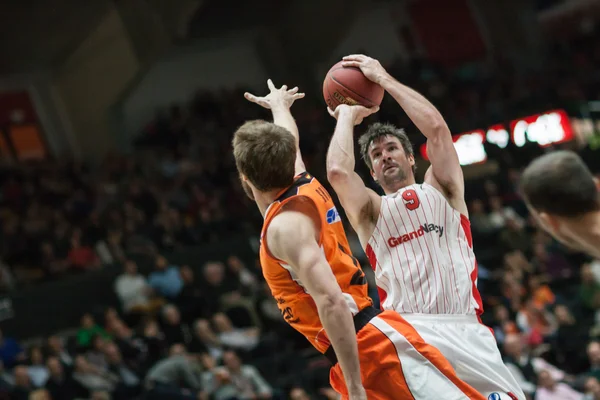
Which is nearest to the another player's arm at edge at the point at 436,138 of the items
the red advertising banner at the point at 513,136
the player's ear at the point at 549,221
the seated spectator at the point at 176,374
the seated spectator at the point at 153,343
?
the player's ear at the point at 549,221

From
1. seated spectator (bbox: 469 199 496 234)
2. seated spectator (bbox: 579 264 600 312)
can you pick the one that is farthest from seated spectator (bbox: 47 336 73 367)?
seated spectator (bbox: 469 199 496 234)

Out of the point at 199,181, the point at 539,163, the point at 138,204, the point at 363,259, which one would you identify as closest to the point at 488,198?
the point at 363,259

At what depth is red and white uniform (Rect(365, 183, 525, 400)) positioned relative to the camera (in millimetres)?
3672

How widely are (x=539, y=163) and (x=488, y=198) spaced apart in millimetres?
13392

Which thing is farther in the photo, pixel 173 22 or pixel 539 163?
pixel 173 22

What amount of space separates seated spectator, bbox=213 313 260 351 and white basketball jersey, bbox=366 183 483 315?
6256 mm

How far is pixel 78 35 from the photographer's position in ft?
54.3

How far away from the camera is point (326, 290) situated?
11.0ft

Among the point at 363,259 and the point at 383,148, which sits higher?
the point at 383,148

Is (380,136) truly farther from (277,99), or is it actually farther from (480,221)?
(480,221)

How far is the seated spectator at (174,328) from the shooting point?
9.87 meters

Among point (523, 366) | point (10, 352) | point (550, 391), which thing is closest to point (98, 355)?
point (10, 352)

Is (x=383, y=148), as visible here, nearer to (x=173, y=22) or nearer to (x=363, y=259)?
(x=363, y=259)

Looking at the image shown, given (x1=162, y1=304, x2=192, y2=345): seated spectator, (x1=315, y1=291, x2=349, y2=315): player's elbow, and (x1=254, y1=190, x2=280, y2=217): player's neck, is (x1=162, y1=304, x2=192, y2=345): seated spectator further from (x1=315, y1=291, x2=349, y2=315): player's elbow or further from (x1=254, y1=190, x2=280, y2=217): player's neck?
(x1=315, y1=291, x2=349, y2=315): player's elbow
